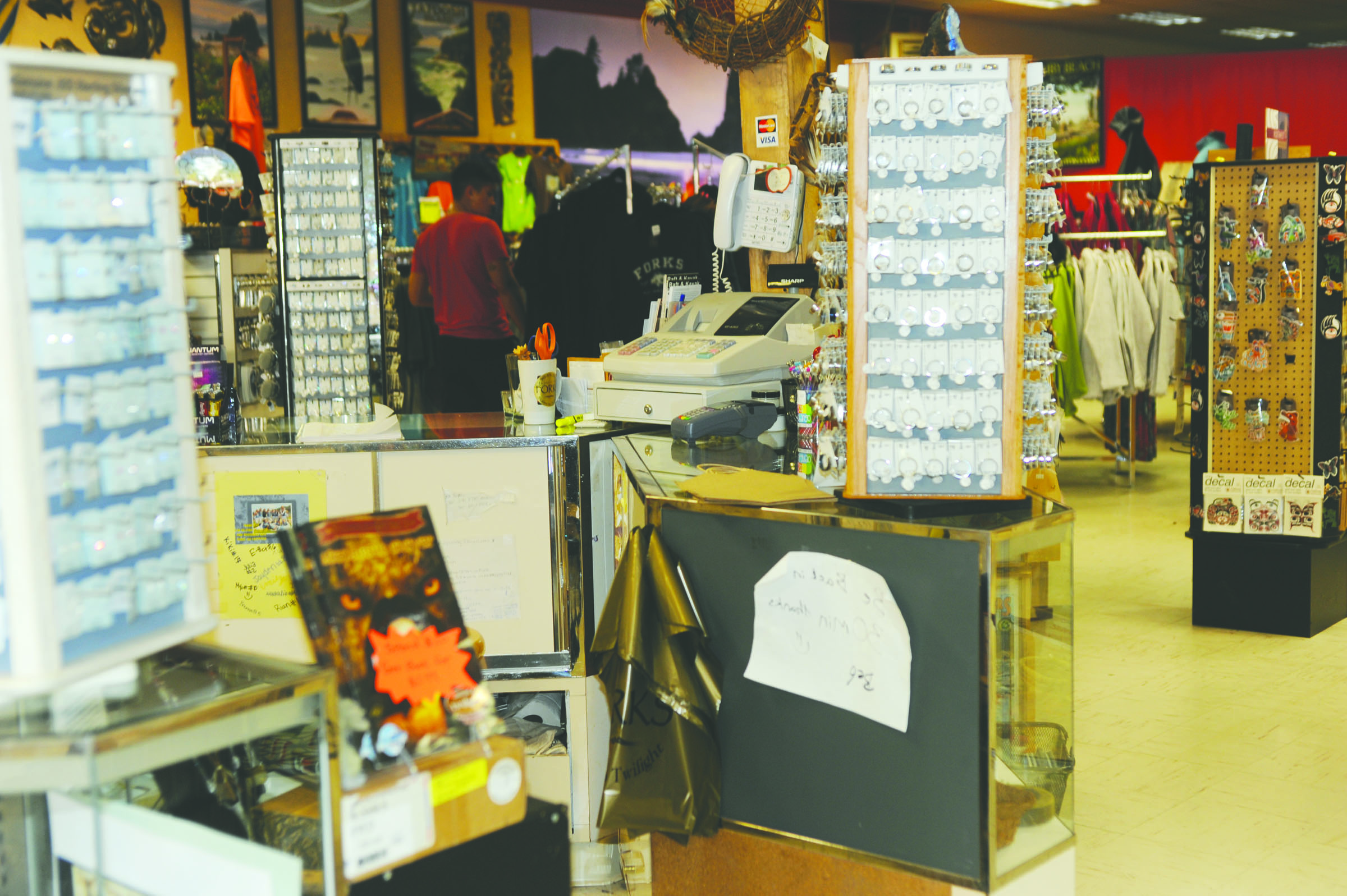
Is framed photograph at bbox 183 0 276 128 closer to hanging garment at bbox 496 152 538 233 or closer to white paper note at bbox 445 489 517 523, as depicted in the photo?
hanging garment at bbox 496 152 538 233

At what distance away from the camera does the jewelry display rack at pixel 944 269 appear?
6.52ft

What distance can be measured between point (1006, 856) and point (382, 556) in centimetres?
113

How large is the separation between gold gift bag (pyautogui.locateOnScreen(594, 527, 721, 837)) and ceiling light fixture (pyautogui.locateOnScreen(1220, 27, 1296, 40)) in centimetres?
1435

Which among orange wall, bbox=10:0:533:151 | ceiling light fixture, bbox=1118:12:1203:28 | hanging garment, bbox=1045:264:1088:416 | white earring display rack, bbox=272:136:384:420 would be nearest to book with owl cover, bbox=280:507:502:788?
white earring display rack, bbox=272:136:384:420

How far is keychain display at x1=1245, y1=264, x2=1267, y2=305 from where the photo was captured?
469cm

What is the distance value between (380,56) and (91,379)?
8.73 m

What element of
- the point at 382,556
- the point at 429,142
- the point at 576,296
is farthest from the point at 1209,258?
the point at 429,142

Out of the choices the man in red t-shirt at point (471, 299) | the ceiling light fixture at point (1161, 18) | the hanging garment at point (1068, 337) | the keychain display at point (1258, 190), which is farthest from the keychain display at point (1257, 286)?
the ceiling light fixture at point (1161, 18)

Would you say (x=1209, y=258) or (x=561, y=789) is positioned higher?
(x=1209, y=258)

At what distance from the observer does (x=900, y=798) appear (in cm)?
204

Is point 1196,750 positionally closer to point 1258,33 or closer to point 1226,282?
point 1226,282

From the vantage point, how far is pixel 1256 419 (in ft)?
15.5

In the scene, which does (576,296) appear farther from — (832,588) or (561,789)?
(832,588)

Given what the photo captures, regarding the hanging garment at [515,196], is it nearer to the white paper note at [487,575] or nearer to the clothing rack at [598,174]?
the clothing rack at [598,174]
